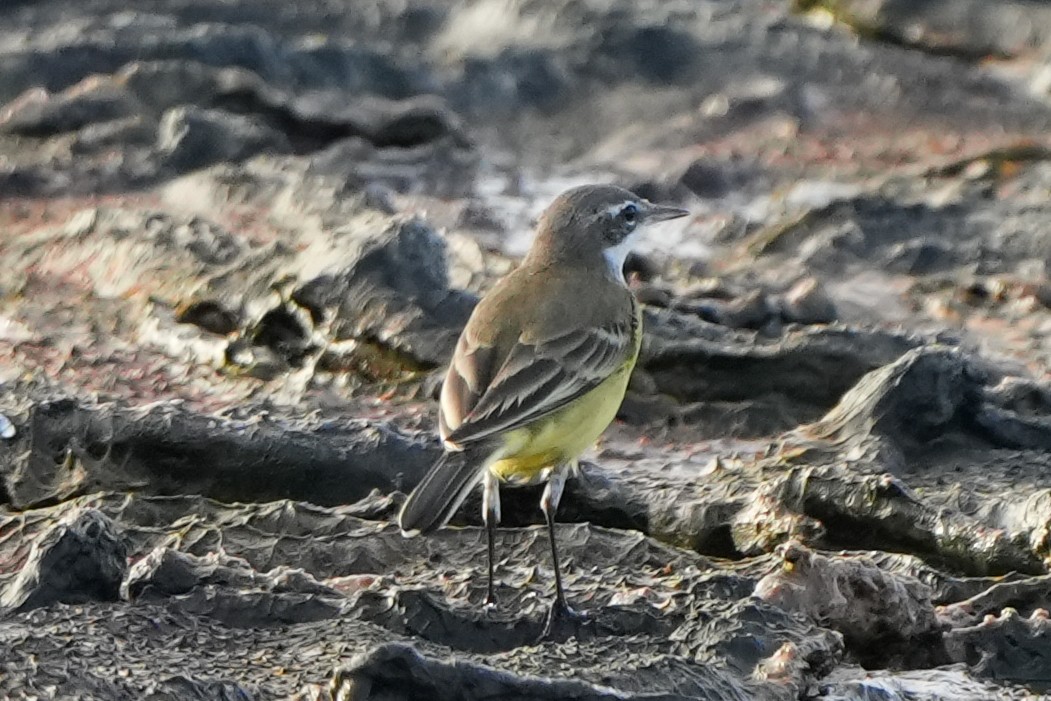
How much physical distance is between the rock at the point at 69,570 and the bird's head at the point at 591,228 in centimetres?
266

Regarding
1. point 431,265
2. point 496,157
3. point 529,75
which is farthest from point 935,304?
point 529,75

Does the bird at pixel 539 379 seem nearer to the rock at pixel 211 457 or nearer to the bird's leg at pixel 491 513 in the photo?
the bird's leg at pixel 491 513

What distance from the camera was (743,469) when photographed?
8180 millimetres

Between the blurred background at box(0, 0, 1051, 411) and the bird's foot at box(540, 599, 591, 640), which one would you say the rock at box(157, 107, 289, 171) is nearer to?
the blurred background at box(0, 0, 1051, 411)

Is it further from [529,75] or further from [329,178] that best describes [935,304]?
[529,75]

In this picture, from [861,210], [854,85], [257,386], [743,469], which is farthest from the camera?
[854,85]

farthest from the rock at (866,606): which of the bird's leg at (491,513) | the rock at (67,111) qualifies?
the rock at (67,111)

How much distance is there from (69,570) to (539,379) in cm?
188

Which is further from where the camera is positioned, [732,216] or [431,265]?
[732,216]

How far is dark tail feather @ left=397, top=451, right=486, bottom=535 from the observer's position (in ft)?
20.7

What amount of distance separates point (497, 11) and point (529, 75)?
36.1 inches

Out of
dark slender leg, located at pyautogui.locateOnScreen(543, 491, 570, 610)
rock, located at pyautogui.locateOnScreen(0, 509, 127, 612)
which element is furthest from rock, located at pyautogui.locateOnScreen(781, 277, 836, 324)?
rock, located at pyautogui.locateOnScreen(0, 509, 127, 612)

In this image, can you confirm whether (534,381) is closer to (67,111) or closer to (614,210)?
(614,210)

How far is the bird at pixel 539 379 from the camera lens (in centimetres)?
660
